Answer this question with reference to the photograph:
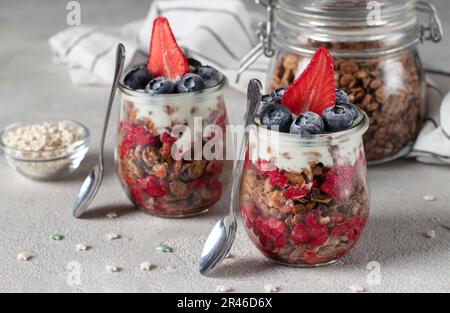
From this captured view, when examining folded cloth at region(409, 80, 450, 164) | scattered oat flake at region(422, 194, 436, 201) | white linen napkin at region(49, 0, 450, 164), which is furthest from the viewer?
white linen napkin at region(49, 0, 450, 164)

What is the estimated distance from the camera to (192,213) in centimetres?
153

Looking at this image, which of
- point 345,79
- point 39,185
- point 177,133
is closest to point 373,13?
point 345,79

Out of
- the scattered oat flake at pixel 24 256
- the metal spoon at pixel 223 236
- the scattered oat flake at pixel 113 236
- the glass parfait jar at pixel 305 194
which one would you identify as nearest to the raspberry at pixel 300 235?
the glass parfait jar at pixel 305 194

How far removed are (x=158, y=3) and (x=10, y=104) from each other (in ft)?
1.85

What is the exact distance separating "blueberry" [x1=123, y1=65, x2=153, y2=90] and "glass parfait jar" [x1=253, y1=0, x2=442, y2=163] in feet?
1.13

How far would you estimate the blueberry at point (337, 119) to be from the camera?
127cm

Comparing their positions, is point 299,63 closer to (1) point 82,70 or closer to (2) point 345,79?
(2) point 345,79

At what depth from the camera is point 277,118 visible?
1.27 metres

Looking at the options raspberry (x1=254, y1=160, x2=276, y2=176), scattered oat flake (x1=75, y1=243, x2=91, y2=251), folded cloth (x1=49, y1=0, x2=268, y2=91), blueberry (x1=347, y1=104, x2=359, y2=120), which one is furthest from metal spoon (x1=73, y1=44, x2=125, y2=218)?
folded cloth (x1=49, y1=0, x2=268, y2=91)

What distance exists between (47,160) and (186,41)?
653 millimetres

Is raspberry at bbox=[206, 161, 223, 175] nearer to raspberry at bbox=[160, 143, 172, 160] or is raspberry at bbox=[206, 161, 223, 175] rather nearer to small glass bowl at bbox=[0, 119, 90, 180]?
raspberry at bbox=[160, 143, 172, 160]

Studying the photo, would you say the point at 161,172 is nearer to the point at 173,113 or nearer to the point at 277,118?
the point at 173,113

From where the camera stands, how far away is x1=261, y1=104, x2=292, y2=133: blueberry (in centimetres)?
127

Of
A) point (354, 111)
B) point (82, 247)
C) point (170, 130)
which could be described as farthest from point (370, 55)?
point (82, 247)
